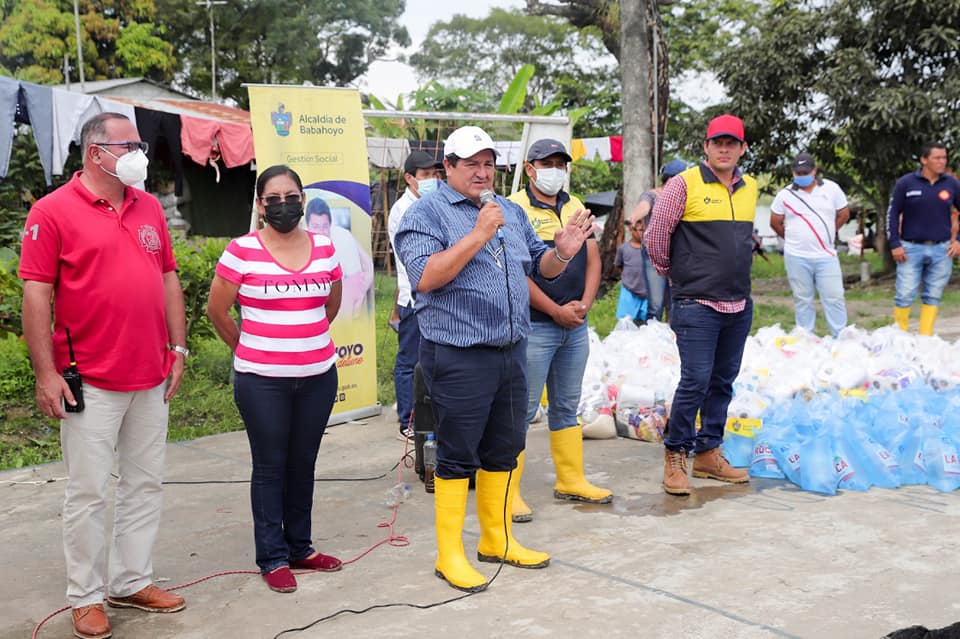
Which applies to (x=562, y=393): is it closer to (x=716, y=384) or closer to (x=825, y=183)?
(x=716, y=384)

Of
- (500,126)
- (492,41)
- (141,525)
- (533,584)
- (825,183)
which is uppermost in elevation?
(492,41)

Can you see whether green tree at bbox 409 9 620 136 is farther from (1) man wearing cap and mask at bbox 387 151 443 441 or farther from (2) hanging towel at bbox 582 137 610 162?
(1) man wearing cap and mask at bbox 387 151 443 441

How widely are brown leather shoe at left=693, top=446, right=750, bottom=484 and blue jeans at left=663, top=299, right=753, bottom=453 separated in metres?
0.07

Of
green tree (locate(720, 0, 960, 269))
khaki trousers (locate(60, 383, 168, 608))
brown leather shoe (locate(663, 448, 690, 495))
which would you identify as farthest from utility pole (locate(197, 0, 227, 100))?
khaki trousers (locate(60, 383, 168, 608))

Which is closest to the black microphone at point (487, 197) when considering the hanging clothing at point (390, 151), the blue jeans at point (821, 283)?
the blue jeans at point (821, 283)

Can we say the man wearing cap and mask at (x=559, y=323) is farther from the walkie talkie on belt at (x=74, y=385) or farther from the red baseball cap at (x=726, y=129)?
the walkie talkie on belt at (x=74, y=385)

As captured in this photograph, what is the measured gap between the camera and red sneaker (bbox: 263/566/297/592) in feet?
13.0

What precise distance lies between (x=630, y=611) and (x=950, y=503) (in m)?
2.47

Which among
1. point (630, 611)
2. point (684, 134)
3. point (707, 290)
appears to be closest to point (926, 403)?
point (707, 290)

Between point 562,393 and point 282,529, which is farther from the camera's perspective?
point 562,393

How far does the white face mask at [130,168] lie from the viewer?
3547 mm

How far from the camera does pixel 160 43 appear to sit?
31.8m

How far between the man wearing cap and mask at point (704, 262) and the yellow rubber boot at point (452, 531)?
1774 mm

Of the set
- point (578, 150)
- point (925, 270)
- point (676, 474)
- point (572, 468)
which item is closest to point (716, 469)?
Answer: point (676, 474)
